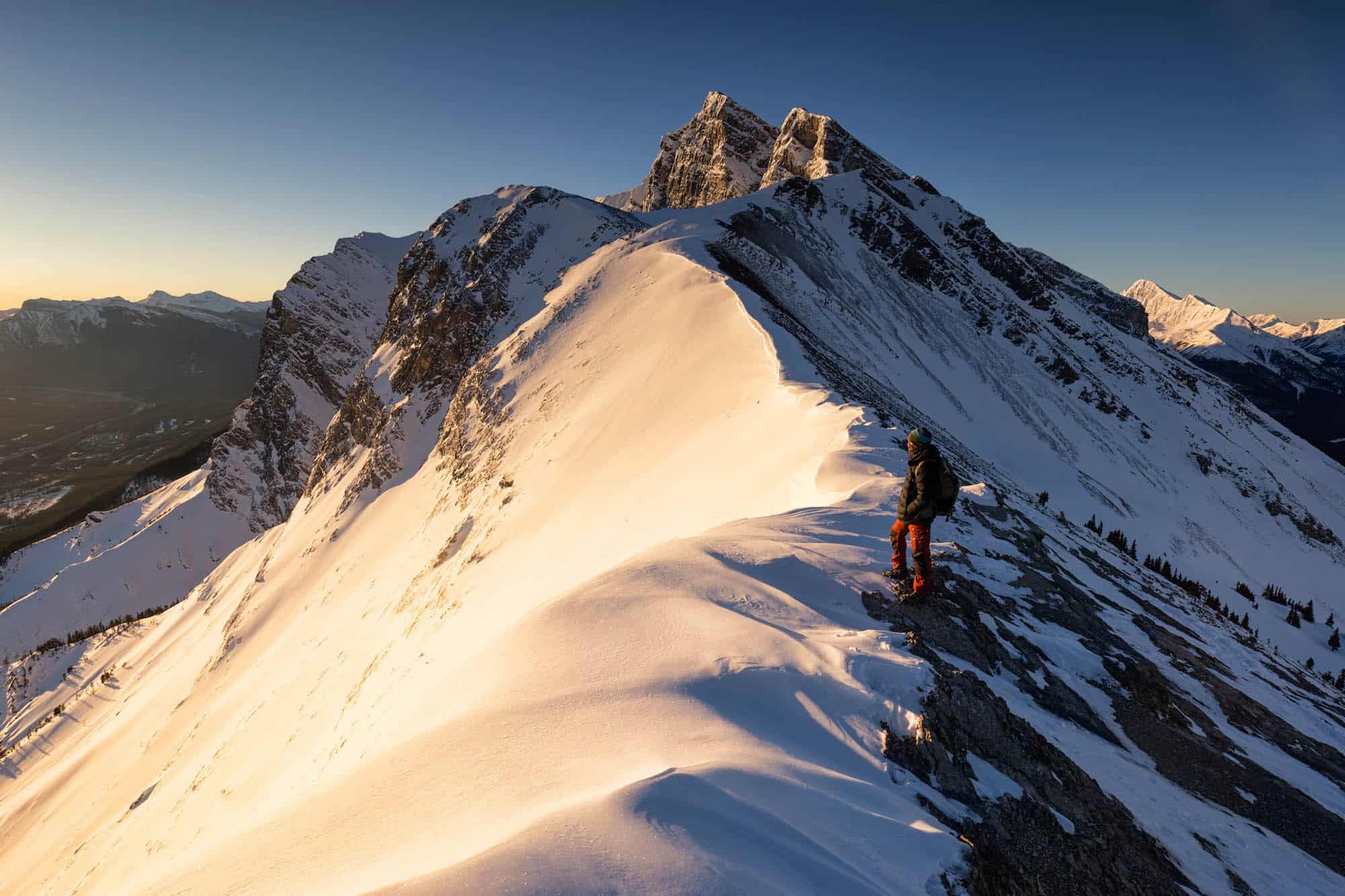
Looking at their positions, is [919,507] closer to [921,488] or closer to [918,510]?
[918,510]

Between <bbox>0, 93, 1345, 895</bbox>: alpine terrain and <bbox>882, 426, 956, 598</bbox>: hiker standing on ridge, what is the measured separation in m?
0.44

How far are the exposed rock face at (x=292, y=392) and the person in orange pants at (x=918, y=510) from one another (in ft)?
410

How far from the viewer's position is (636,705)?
508 cm

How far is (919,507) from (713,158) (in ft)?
288

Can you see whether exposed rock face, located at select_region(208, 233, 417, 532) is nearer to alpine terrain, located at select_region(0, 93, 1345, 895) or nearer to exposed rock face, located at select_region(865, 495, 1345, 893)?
alpine terrain, located at select_region(0, 93, 1345, 895)

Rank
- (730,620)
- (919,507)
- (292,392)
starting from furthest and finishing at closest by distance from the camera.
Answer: (292,392) < (919,507) < (730,620)

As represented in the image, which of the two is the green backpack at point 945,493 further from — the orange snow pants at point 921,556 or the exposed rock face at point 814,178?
the exposed rock face at point 814,178

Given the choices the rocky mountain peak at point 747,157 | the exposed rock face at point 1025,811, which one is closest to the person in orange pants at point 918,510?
the exposed rock face at point 1025,811

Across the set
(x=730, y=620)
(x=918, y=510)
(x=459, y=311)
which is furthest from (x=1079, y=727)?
(x=459, y=311)

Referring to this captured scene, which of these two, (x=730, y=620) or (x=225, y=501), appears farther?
(x=225, y=501)

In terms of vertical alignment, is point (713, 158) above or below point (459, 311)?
above

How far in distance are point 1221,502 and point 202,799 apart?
6768cm

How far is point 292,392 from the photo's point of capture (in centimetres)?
11712

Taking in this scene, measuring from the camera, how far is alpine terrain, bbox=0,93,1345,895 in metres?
4.19
